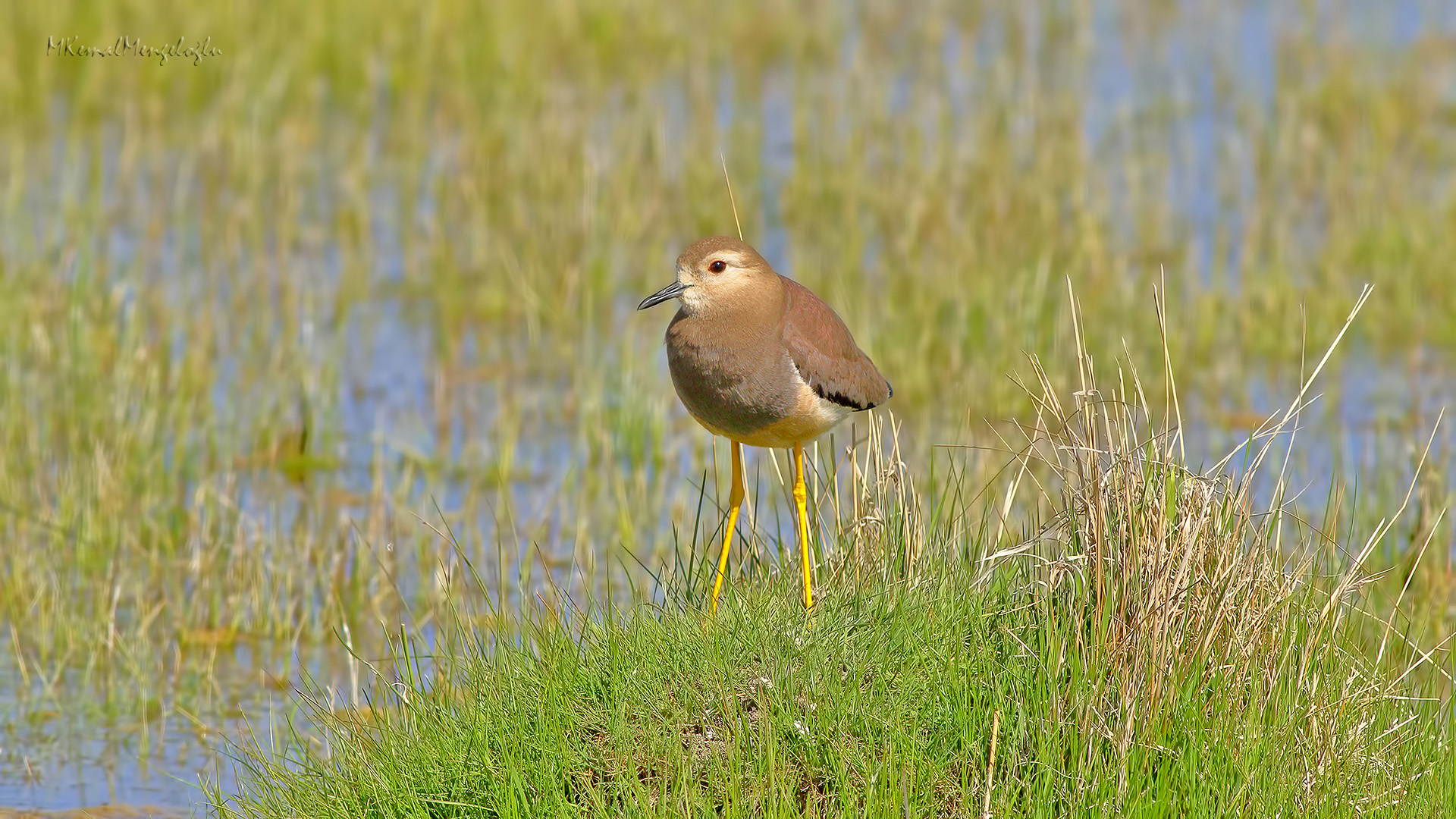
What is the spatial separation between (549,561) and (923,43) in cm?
761

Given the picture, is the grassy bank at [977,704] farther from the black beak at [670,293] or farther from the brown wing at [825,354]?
the black beak at [670,293]

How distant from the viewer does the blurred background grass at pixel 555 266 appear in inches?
288

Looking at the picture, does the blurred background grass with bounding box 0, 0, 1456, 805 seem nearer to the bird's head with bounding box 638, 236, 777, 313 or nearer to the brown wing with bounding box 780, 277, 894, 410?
the brown wing with bounding box 780, 277, 894, 410

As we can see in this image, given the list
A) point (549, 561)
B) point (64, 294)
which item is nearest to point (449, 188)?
point (64, 294)

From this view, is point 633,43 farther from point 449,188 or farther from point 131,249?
point 131,249

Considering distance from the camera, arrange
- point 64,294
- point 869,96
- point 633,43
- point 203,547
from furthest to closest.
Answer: point 633,43
point 869,96
point 64,294
point 203,547

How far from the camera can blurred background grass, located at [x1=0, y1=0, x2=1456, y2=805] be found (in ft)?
24.0

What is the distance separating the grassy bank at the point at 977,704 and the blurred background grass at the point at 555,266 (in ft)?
2.71

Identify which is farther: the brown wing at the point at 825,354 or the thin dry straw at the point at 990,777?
the brown wing at the point at 825,354

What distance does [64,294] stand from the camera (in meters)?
9.48

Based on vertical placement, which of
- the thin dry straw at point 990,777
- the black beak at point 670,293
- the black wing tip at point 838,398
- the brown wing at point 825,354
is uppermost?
the black beak at point 670,293

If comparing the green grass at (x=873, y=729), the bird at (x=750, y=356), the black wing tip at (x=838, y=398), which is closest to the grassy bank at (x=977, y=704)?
the green grass at (x=873, y=729)

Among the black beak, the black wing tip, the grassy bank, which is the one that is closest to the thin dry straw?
the grassy bank

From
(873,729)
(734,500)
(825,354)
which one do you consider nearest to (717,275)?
(825,354)
